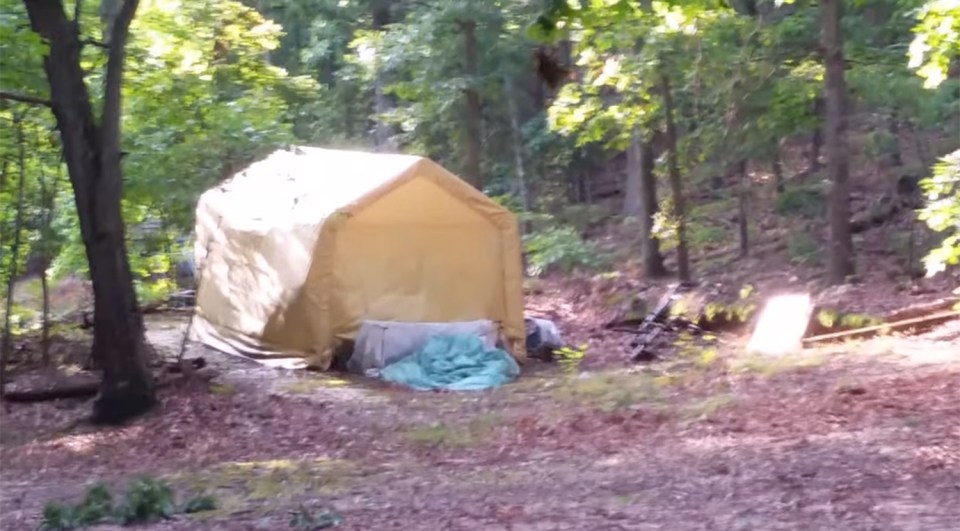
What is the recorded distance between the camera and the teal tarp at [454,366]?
1413 centimetres

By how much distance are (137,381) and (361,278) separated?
4134mm

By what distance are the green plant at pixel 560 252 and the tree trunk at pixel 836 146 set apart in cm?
723

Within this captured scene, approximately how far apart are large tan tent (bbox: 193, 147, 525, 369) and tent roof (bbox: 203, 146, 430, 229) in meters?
0.02

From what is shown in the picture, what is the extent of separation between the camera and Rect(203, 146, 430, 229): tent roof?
50.2 feet

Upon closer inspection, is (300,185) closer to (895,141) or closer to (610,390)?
(610,390)

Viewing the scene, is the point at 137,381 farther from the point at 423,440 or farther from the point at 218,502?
the point at 218,502

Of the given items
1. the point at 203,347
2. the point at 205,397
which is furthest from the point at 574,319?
the point at 205,397

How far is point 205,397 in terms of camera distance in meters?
12.5

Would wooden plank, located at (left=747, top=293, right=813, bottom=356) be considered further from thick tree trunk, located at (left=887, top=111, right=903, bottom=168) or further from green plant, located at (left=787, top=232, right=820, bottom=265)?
thick tree trunk, located at (left=887, top=111, right=903, bottom=168)

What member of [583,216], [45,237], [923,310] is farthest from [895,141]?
[45,237]

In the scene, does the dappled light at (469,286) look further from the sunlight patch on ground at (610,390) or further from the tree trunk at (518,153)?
the tree trunk at (518,153)

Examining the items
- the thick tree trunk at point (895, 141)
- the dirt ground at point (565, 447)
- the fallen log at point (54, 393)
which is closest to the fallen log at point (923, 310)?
the dirt ground at point (565, 447)

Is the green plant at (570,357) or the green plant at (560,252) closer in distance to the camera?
the green plant at (570,357)

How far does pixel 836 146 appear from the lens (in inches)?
631
